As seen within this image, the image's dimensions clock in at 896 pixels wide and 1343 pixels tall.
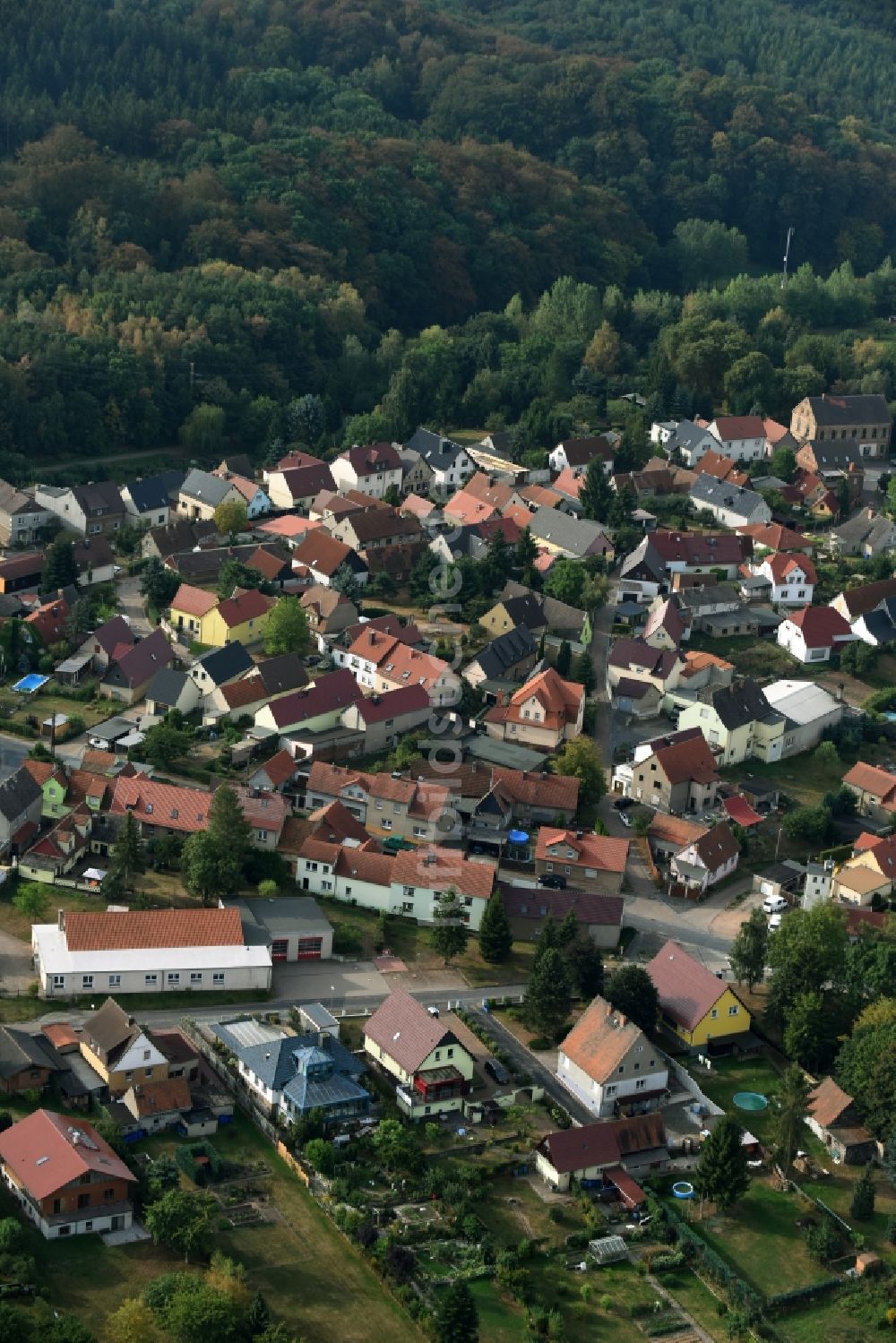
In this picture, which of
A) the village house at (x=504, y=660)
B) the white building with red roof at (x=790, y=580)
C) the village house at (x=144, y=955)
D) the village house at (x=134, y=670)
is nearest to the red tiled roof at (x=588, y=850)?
the village house at (x=144, y=955)

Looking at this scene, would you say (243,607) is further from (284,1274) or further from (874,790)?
(284,1274)

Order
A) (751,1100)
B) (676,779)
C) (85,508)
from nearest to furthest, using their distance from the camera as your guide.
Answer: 1. (751,1100)
2. (676,779)
3. (85,508)

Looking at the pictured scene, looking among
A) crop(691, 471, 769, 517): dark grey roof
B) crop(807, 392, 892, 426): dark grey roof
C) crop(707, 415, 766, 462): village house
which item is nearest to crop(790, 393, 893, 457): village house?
crop(807, 392, 892, 426): dark grey roof

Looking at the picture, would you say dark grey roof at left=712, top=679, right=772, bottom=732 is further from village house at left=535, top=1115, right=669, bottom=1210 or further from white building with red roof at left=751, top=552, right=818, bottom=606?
village house at left=535, top=1115, right=669, bottom=1210

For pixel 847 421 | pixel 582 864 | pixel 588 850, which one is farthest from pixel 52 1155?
pixel 847 421

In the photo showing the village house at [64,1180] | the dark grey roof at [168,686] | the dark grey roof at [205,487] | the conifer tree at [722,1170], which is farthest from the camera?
the dark grey roof at [205,487]

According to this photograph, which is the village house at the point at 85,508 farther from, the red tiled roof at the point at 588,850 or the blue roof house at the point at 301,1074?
the blue roof house at the point at 301,1074

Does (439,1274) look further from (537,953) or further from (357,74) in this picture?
(357,74)

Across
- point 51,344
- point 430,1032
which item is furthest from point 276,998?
point 51,344
